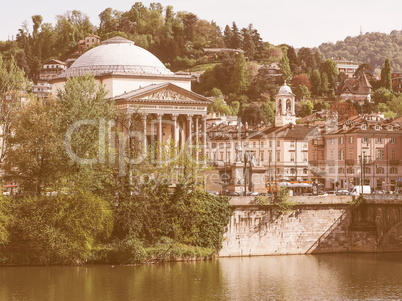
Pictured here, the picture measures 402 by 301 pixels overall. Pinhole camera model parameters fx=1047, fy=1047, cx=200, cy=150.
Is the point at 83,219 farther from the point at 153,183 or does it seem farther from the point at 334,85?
the point at 334,85

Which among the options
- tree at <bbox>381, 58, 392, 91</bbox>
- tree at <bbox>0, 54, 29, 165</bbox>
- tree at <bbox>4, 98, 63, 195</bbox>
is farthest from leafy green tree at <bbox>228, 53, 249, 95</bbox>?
tree at <bbox>4, 98, 63, 195</bbox>

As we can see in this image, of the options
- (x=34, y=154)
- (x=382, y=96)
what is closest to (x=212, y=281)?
(x=34, y=154)

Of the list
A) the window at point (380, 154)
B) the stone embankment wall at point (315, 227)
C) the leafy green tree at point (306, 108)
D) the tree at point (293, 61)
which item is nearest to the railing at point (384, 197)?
the stone embankment wall at point (315, 227)

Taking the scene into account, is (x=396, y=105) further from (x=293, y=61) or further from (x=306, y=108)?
(x=293, y=61)

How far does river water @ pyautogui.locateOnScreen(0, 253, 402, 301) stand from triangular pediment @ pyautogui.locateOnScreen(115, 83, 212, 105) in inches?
1118

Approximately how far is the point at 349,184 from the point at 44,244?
2100 inches

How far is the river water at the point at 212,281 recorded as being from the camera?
52.3 metres

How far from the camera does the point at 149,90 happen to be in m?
89.4

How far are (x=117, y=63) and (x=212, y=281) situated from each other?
42.2 metres

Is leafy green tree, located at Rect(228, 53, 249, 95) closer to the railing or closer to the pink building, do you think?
the pink building

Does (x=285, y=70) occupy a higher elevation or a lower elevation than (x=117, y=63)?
higher

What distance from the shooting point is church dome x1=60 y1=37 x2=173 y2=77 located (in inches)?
3686

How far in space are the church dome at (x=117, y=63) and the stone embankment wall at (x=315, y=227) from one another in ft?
98.0

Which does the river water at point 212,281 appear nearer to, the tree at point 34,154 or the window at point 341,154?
the tree at point 34,154
